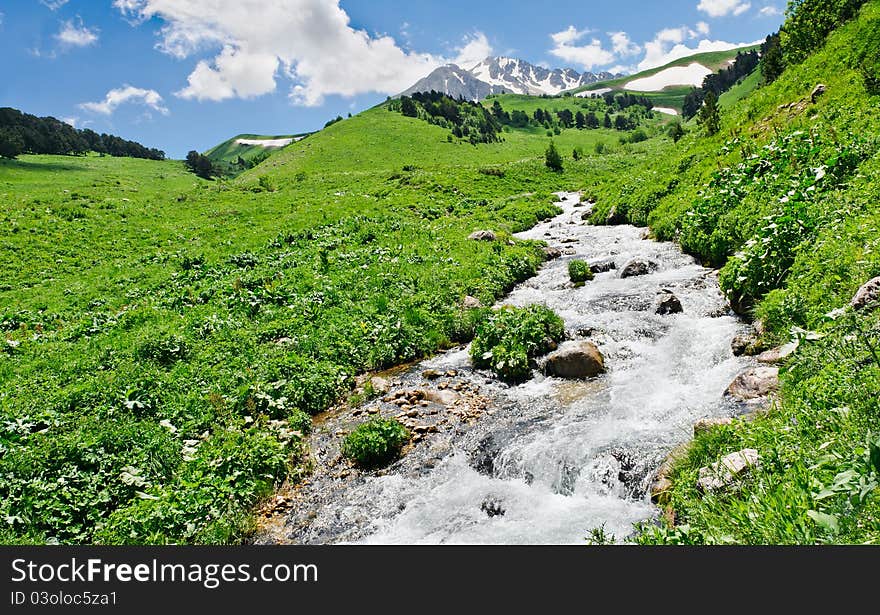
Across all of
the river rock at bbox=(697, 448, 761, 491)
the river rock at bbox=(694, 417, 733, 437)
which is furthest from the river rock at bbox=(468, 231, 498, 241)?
the river rock at bbox=(697, 448, 761, 491)

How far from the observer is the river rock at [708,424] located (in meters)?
7.81

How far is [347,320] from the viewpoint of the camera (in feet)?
52.4

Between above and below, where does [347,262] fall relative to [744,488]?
above

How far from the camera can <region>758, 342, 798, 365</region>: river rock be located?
9.06 m

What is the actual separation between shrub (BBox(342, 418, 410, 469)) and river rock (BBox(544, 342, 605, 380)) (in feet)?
14.4

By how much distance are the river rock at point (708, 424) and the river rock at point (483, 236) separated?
18198mm

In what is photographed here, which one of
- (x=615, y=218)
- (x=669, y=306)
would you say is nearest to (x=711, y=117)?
(x=615, y=218)

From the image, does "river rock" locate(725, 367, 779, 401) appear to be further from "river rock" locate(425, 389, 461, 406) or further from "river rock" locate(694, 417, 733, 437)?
"river rock" locate(425, 389, 461, 406)

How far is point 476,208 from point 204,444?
30.6 metres

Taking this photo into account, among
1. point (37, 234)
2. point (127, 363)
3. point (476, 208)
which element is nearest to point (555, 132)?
point (476, 208)

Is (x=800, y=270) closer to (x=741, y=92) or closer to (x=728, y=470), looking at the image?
(x=728, y=470)

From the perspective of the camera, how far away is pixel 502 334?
1388 centimetres

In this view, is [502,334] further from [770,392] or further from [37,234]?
[37,234]

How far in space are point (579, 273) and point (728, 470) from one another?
13.7 meters
